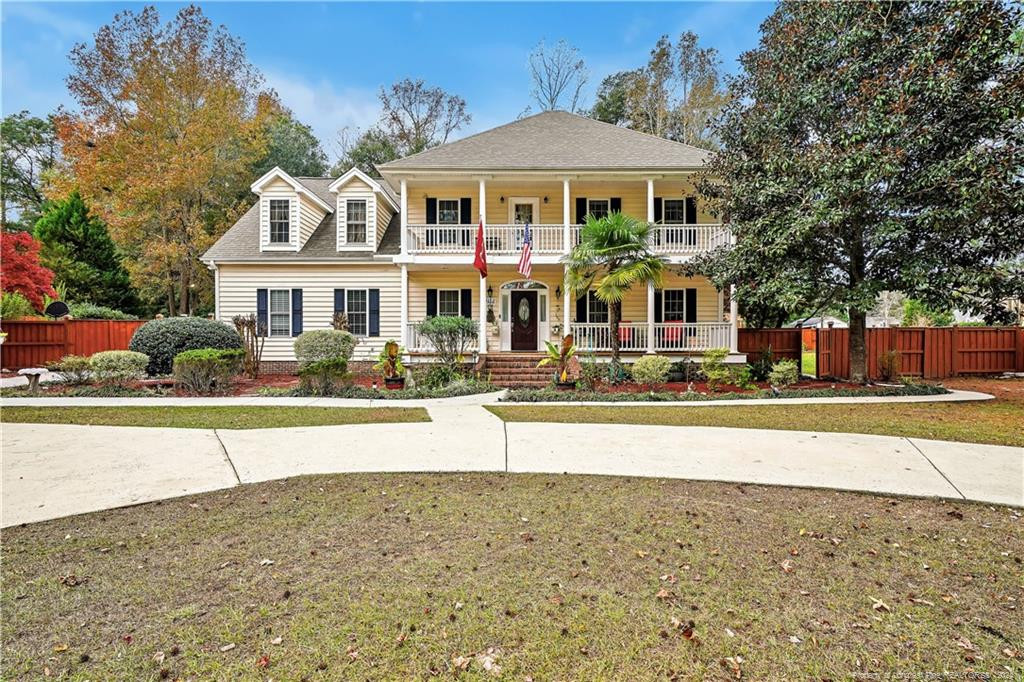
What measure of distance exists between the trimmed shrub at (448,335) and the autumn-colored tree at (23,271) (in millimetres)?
14975

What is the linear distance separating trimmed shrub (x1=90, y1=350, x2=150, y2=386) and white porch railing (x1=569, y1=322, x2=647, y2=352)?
11.6 meters

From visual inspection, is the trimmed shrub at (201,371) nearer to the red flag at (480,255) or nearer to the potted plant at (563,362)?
the red flag at (480,255)

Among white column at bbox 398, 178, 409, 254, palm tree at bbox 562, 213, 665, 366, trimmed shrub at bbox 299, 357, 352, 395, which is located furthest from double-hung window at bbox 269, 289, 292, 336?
palm tree at bbox 562, 213, 665, 366

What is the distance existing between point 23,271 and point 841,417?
25.1 metres

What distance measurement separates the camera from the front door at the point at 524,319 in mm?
17375

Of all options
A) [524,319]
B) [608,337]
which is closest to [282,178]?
[524,319]

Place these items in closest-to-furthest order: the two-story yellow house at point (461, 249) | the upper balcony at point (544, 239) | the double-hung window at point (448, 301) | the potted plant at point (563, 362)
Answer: the potted plant at point (563, 362)
the upper balcony at point (544, 239)
the two-story yellow house at point (461, 249)
the double-hung window at point (448, 301)

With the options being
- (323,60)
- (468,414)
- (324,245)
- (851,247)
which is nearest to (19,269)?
(324,245)

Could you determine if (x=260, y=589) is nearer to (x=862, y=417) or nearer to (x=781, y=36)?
(x=862, y=417)

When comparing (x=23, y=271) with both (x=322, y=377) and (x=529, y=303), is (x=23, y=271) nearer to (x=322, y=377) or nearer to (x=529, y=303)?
(x=322, y=377)

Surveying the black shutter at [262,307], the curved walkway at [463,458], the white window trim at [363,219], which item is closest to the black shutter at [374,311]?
the white window trim at [363,219]

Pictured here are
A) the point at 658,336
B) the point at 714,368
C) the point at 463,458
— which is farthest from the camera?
the point at 658,336

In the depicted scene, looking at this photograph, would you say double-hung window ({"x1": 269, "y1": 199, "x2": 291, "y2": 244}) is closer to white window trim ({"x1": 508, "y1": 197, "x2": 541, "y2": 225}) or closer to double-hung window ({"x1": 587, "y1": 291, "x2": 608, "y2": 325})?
white window trim ({"x1": 508, "y1": 197, "x2": 541, "y2": 225})

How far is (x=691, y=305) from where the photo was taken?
687 inches
